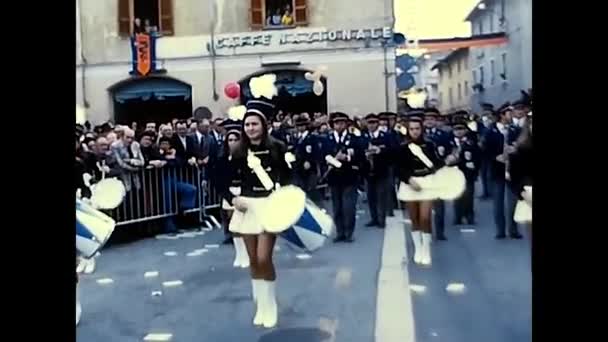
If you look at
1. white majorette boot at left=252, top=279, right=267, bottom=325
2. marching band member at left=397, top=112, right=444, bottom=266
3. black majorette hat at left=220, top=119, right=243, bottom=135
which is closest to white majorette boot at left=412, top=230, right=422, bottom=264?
marching band member at left=397, top=112, right=444, bottom=266

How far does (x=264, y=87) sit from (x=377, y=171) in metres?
0.32

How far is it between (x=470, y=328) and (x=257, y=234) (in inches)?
20.0

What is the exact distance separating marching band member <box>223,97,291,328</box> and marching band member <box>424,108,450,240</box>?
0.33m

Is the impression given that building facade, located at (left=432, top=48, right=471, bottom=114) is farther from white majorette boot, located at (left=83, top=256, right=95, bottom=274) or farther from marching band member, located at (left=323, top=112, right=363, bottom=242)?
white majorette boot, located at (left=83, top=256, right=95, bottom=274)

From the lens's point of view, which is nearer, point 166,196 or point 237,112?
point 237,112

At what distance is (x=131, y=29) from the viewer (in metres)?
1.97

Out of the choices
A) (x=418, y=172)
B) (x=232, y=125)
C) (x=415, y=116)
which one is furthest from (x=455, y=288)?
(x=232, y=125)

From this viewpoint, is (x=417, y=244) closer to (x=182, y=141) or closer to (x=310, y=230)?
(x=310, y=230)

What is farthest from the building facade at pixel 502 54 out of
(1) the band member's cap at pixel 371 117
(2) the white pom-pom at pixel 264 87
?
(2) the white pom-pom at pixel 264 87

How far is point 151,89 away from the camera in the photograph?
6.43 feet

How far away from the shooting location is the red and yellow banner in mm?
1965

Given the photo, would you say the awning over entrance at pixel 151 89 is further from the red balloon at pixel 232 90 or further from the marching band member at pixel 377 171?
the marching band member at pixel 377 171
